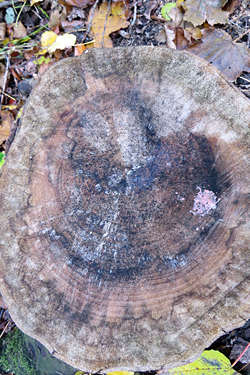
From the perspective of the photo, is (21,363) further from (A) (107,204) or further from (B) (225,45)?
(B) (225,45)

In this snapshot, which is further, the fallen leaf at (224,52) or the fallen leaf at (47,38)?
the fallen leaf at (47,38)

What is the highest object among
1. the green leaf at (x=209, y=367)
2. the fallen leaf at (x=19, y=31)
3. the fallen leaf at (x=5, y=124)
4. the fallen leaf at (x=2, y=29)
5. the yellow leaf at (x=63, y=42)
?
the yellow leaf at (x=63, y=42)

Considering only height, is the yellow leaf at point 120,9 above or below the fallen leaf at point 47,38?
above

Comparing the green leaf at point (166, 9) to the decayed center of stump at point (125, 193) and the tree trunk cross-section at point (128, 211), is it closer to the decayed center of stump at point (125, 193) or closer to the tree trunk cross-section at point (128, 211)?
the tree trunk cross-section at point (128, 211)

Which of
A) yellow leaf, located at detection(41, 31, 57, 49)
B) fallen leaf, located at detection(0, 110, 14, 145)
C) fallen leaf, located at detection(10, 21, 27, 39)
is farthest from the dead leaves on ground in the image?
fallen leaf, located at detection(0, 110, 14, 145)

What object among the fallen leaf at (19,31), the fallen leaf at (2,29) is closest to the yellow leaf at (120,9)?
the fallen leaf at (19,31)

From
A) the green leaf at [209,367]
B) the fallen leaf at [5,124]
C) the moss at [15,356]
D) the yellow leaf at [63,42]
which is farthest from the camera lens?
the fallen leaf at [5,124]
